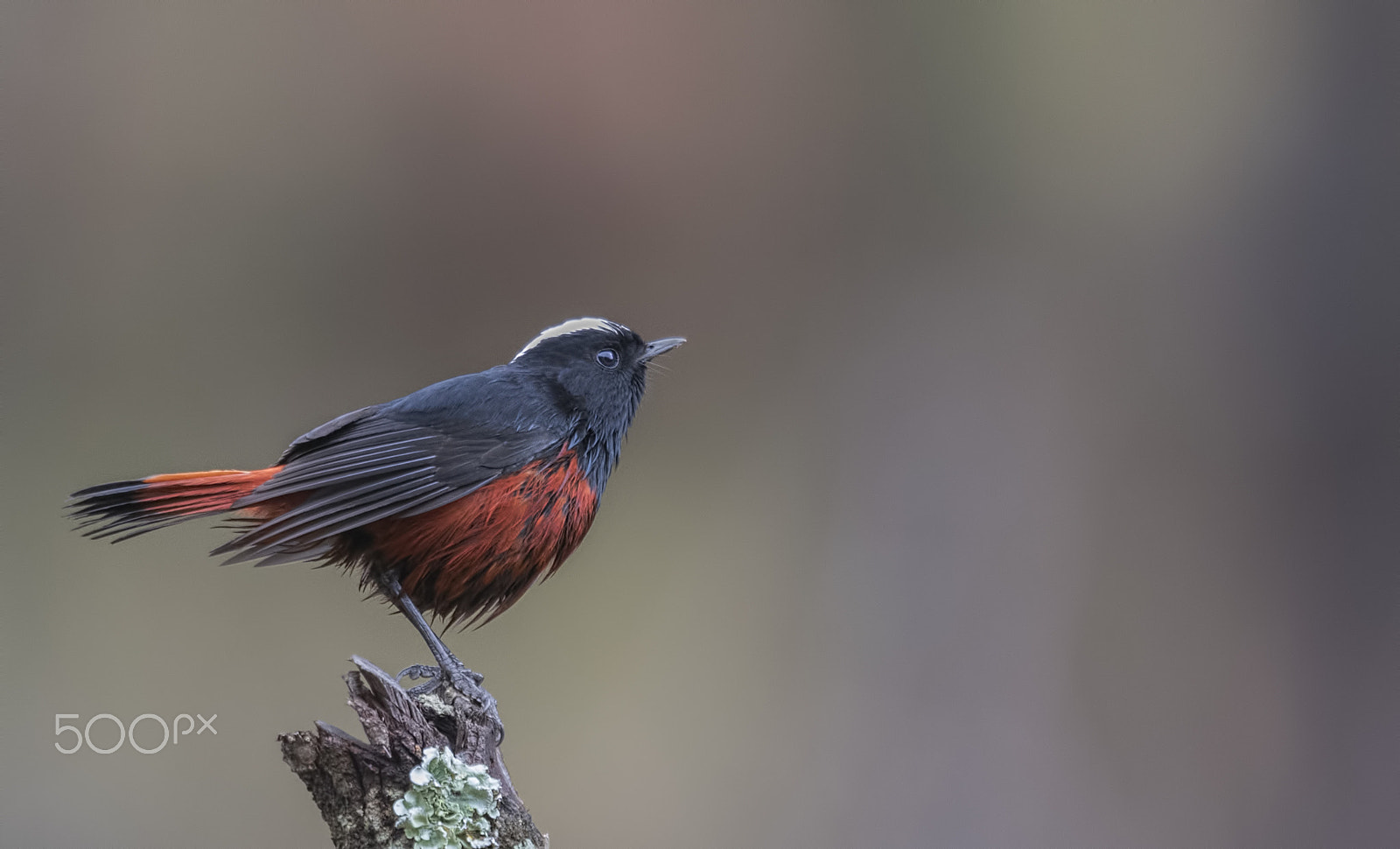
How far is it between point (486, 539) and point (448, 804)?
77cm

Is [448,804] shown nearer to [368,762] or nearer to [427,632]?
[368,762]

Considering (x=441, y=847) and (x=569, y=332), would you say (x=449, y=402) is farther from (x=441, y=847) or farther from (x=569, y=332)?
(x=441, y=847)

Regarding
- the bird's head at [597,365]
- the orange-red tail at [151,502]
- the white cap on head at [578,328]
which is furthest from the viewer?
the white cap on head at [578,328]

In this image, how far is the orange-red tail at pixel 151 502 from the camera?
2.93 m

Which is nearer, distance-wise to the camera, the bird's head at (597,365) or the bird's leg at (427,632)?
the bird's leg at (427,632)

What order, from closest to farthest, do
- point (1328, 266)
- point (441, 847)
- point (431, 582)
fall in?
point (441, 847) → point (431, 582) → point (1328, 266)

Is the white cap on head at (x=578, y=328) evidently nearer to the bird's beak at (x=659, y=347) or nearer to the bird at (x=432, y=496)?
the bird's beak at (x=659, y=347)

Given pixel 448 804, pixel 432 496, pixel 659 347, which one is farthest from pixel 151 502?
pixel 659 347

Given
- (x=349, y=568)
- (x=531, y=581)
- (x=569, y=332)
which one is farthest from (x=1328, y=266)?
(x=349, y=568)

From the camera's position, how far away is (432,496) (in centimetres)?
307

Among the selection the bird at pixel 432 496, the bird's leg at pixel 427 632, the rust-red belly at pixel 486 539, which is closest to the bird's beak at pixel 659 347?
the bird at pixel 432 496

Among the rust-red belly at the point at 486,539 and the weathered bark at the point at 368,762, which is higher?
the rust-red belly at the point at 486,539

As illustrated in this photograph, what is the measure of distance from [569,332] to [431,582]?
0.96 m

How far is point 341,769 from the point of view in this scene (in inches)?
A: 102
